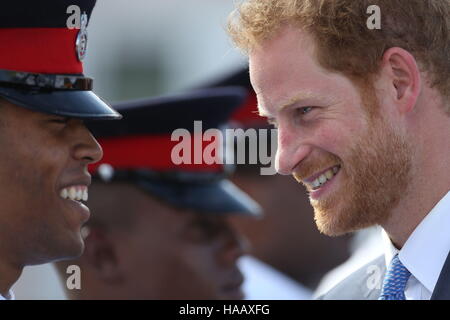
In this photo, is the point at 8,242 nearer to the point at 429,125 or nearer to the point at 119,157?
the point at 429,125

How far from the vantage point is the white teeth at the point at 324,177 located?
9.51 ft

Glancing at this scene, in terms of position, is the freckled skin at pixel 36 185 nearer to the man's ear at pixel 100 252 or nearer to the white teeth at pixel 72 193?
the white teeth at pixel 72 193

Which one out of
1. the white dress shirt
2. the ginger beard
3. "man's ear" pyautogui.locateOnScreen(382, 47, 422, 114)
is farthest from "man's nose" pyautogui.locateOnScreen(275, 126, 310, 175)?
the white dress shirt

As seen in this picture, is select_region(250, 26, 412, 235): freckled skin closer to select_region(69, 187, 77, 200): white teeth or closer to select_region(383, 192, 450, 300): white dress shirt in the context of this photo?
select_region(383, 192, 450, 300): white dress shirt

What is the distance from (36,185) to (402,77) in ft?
3.72

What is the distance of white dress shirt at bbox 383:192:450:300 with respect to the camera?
276cm

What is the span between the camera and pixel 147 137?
446 centimetres

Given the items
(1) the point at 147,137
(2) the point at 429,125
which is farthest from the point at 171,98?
(2) the point at 429,125

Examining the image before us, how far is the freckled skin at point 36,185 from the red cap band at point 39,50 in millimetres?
134

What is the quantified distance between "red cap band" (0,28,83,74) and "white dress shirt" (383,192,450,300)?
1.16 m

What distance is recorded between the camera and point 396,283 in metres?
2.83

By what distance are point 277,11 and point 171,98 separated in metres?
1.58

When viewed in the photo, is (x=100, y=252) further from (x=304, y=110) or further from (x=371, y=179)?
(x=371, y=179)

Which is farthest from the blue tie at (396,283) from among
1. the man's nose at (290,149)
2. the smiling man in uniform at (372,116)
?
the man's nose at (290,149)
